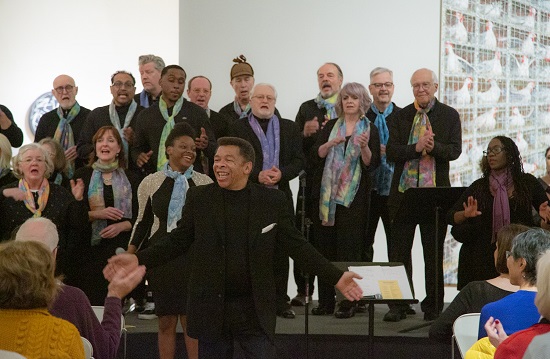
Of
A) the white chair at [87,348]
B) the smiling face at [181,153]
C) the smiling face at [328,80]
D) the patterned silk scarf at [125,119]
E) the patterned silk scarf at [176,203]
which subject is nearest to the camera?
the white chair at [87,348]

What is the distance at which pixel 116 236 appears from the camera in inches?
272

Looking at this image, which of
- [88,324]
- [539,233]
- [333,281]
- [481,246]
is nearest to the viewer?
[88,324]

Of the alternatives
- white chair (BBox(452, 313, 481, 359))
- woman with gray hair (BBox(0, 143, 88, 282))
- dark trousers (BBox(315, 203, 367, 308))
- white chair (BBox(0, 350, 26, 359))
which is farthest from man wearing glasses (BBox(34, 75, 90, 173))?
white chair (BBox(0, 350, 26, 359))

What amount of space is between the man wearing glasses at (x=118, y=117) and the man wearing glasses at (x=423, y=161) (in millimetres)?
2008

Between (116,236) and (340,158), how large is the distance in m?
1.78

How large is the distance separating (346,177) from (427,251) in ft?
2.71

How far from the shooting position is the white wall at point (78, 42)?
35.0ft

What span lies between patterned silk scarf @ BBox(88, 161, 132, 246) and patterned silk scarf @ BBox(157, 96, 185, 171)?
0.95 ft

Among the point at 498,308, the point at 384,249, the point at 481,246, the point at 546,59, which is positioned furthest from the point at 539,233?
the point at 546,59

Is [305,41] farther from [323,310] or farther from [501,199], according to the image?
[501,199]

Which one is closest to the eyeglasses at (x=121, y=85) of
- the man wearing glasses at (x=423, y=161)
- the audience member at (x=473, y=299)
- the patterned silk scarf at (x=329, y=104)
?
the patterned silk scarf at (x=329, y=104)

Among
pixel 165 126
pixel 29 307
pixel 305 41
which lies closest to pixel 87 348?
pixel 29 307

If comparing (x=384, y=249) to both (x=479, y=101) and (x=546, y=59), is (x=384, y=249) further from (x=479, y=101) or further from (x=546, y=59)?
A: (x=546, y=59)

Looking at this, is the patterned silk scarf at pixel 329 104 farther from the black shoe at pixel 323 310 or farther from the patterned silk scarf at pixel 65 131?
the patterned silk scarf at pixel 65 131
